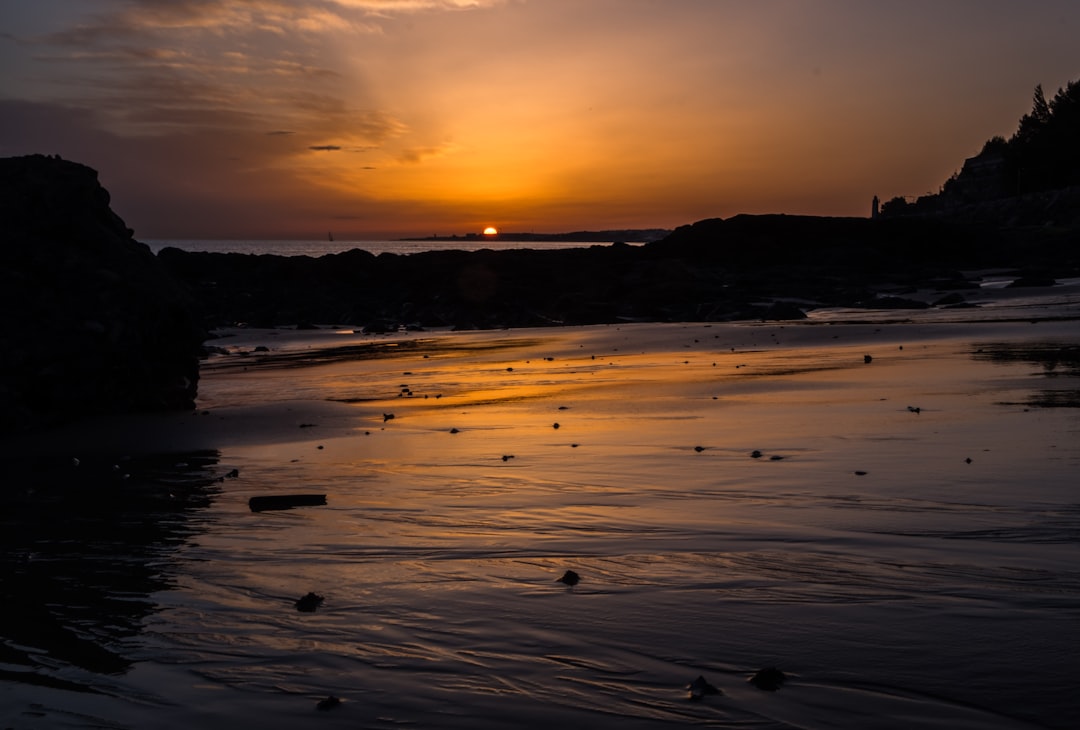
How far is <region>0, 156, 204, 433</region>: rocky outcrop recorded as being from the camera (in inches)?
611

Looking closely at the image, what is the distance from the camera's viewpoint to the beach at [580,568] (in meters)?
4.73

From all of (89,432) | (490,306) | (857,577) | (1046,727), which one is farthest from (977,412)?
(490,306)

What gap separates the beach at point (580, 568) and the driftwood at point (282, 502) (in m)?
0.17

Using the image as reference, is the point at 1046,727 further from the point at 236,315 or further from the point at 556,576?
the point at 236,315

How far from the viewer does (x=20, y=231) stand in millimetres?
16500

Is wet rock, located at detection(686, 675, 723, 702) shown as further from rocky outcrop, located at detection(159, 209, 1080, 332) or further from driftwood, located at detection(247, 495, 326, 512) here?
rocky outcrop, located at detection(159, 209, 1080, 332)

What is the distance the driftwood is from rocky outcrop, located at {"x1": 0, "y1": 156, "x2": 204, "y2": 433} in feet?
25.7

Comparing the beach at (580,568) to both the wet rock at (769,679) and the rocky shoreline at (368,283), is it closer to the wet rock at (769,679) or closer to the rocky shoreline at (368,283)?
the wet rock at (769,679)

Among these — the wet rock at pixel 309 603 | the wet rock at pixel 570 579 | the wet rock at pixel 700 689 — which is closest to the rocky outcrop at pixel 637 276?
the wet rock at pixel 570 579

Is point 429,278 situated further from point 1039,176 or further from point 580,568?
point 1039,176

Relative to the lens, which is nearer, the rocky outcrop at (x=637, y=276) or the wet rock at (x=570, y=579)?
the wet rock at (x=570, y=579)

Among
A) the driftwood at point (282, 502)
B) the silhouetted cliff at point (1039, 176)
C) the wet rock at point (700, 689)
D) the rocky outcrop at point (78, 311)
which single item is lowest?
the driftwood at point (282, 502)

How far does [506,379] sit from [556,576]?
14.9 metres

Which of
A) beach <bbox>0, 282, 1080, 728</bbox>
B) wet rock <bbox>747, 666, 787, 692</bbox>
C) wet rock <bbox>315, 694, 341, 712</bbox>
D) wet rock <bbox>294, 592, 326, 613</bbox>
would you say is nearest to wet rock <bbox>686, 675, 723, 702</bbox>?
A: beach <bbox>0, 282, 1080, 728</bbox>
